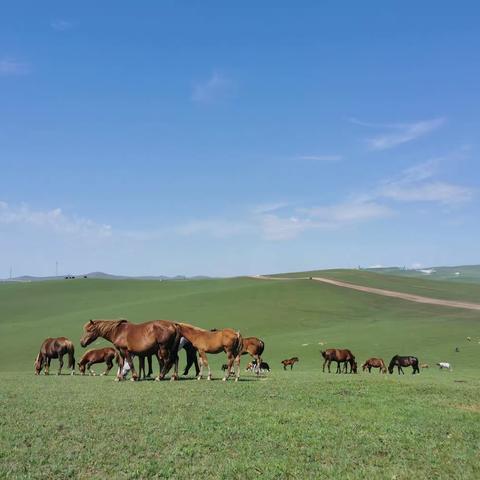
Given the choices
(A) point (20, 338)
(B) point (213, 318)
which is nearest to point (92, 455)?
(A) point (20, 338)

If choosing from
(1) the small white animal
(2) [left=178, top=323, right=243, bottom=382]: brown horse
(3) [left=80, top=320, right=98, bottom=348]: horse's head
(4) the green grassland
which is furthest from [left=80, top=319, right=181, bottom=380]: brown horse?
(1) the small white animal

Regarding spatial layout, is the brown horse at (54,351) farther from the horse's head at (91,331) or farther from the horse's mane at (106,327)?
the horse's mane at (106,327)

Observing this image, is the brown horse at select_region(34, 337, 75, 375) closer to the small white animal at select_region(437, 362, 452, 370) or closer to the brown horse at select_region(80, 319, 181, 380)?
the brown horse at select_region(80, 319, 181, 380)

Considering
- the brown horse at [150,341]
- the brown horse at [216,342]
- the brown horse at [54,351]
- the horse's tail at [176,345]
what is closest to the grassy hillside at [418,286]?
the brown horse at [54,351]

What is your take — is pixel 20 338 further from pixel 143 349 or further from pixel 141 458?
pixel 141 458

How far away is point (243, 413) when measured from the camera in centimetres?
1416

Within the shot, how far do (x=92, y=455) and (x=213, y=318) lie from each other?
57.6 m

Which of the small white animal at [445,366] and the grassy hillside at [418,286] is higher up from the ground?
the grassy hillside at [418,286]

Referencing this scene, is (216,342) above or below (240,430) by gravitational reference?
above

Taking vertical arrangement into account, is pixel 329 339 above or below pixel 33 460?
below

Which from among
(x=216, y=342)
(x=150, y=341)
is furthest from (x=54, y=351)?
(x=216, y=342)

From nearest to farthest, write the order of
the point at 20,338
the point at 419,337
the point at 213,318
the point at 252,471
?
the point at 252,471 < the point at 419,337 < the point at 20,338 < the point at 213,318

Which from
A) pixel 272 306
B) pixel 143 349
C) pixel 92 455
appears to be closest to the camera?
pixel 92 455

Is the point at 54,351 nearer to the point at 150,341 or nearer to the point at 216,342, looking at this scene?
the point at 150,341
